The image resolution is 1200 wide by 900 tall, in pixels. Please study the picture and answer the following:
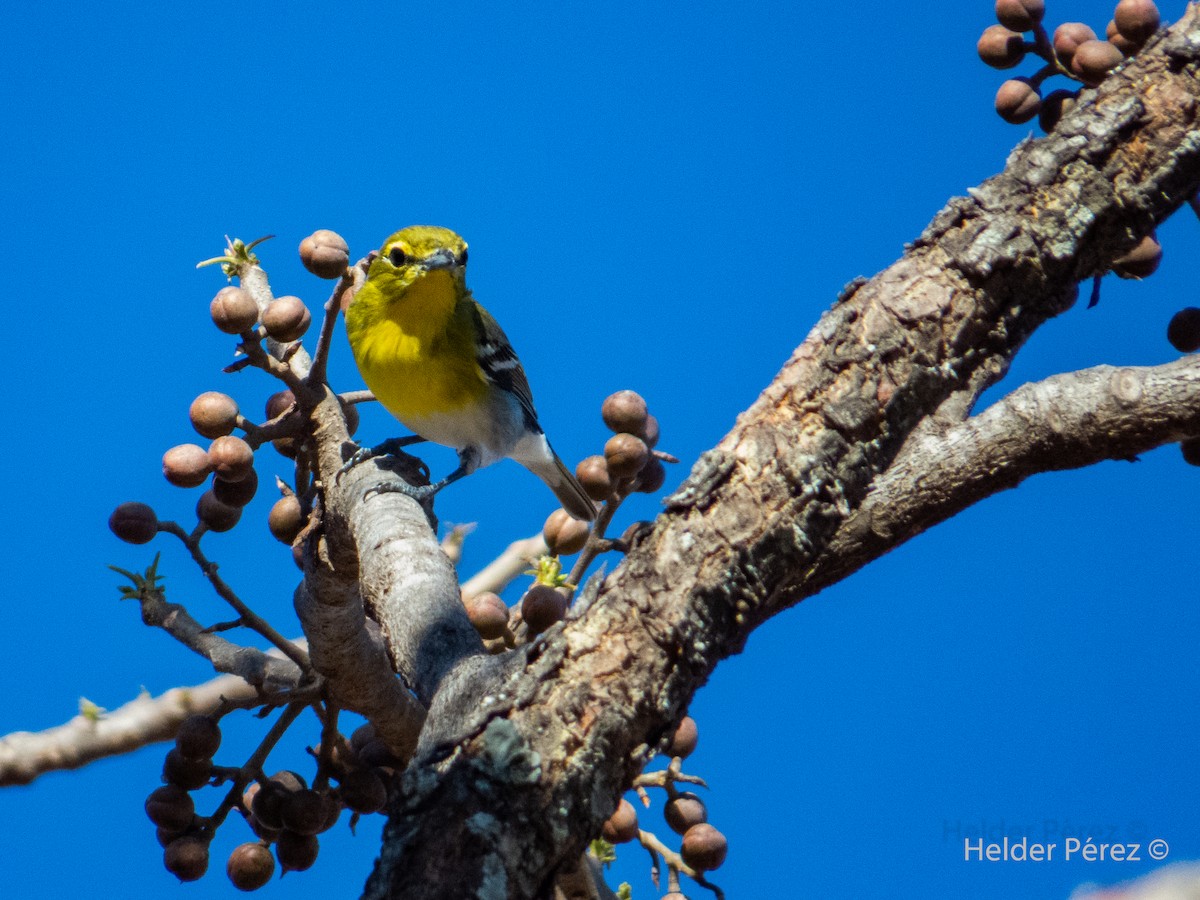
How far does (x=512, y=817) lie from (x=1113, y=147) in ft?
6.35

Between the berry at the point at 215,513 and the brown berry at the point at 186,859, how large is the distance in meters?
0.93

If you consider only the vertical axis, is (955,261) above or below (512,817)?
above

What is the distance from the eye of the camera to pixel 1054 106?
3.51 meters

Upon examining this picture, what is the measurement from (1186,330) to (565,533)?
1973 millimetres

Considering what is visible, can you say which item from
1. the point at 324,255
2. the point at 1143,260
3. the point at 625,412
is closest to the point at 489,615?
the point at 625,412

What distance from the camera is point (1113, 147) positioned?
256 centimetres

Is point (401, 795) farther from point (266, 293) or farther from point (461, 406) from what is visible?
point (461, 406)

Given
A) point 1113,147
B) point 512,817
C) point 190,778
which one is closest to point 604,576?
point 512,817

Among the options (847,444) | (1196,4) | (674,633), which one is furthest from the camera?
(1196,4)

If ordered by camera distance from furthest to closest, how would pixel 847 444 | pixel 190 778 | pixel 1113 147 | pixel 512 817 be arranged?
pixel 190 778 < pixel 1113 147 < pixel 847 444 < pixel 512 817

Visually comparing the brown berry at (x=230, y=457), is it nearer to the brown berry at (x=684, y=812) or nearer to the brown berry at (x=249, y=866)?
the brown berry at (x=249, y=866)

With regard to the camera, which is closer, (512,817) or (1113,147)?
(512,817)

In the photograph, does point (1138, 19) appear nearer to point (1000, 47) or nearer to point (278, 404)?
point (1000, 47)

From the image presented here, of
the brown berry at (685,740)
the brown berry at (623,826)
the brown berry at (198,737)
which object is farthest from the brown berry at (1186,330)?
the brown berry at (198,737)
